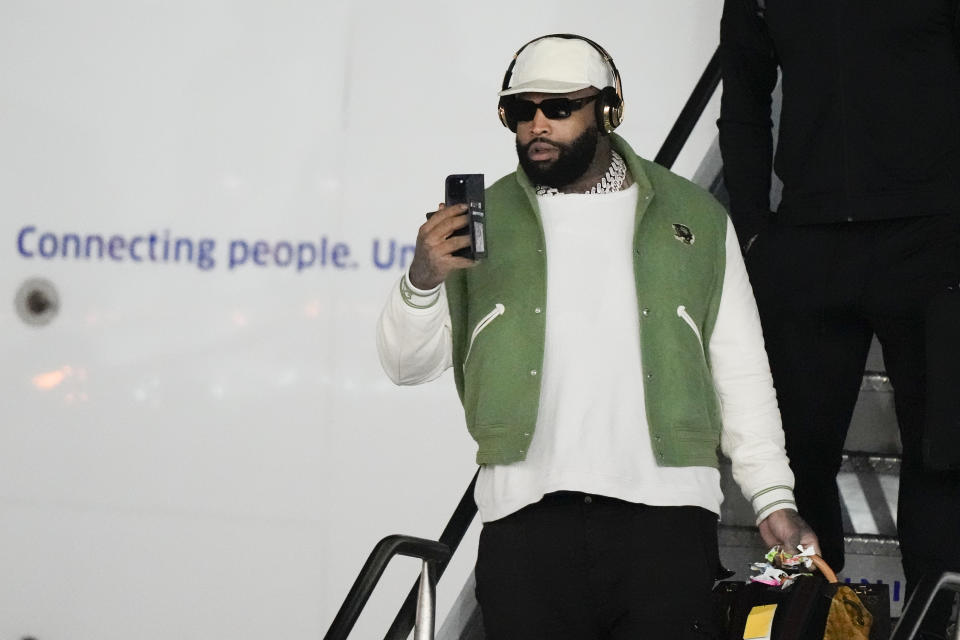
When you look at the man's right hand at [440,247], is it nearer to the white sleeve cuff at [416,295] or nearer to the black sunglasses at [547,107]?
the white sleeve cuff at [416,295]

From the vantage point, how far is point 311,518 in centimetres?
489

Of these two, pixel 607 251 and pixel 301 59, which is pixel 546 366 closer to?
pixel 607 251

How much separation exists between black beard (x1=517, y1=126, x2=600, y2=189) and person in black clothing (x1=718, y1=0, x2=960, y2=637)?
0.54m

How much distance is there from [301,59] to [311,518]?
1.60 m

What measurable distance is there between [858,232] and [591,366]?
2.41 ft

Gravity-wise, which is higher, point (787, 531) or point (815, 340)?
point (815, 340)

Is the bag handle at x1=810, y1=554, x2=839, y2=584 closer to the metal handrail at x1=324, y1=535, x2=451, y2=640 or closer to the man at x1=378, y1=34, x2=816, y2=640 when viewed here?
the man at x1=378, y1=34, x2=816, y2=640

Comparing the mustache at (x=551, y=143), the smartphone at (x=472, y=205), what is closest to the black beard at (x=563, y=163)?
the mustache at (x=551, y=143)

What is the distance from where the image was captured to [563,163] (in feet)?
8.78

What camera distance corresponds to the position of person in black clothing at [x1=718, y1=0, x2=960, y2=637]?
285 cm

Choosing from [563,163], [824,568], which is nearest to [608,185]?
[563,163]

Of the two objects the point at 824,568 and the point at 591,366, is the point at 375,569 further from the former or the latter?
the point at 824,568

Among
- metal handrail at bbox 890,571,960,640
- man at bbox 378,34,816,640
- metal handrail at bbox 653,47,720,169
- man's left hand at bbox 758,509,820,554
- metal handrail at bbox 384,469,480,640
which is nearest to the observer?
metal handrail at bbox 890,571,960,640

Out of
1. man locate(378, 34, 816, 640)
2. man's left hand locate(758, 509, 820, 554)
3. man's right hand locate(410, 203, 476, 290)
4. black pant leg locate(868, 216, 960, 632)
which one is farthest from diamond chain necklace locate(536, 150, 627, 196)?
man's left hand locate(758, 509, 820, 554)
